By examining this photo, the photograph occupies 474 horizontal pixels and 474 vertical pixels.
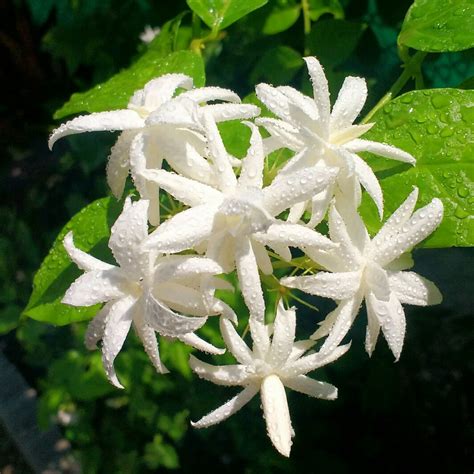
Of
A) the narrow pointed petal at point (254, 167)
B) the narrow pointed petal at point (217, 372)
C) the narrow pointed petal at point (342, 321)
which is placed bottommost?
the narrow pointed petal at point (217, 372)

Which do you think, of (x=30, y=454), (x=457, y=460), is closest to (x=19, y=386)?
(x=30, y=454)

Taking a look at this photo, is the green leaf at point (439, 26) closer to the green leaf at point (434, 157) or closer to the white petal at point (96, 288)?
the green leaf at point (434, 157)

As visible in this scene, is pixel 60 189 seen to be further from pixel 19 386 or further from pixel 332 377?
pixel 332 377

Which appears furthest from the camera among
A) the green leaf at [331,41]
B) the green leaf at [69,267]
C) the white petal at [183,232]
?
the green leaf at [331,41]

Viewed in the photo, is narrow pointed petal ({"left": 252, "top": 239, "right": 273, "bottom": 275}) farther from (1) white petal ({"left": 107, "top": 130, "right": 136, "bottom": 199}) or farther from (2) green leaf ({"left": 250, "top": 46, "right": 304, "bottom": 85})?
(2) green leaf ({"left": 250, "top": 46, "right": 304, "bottom": 85})

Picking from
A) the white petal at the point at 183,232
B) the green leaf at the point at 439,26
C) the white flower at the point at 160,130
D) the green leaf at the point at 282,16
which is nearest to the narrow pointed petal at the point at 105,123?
the white flower at the point at 160,130

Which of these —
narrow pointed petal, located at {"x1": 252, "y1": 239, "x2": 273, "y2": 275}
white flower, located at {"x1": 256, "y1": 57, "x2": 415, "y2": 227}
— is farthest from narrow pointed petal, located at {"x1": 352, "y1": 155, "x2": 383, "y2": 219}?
narrow pointed petal, located at {"x1": 252, "y1": 239, "x2": 273, "y2": 275}
